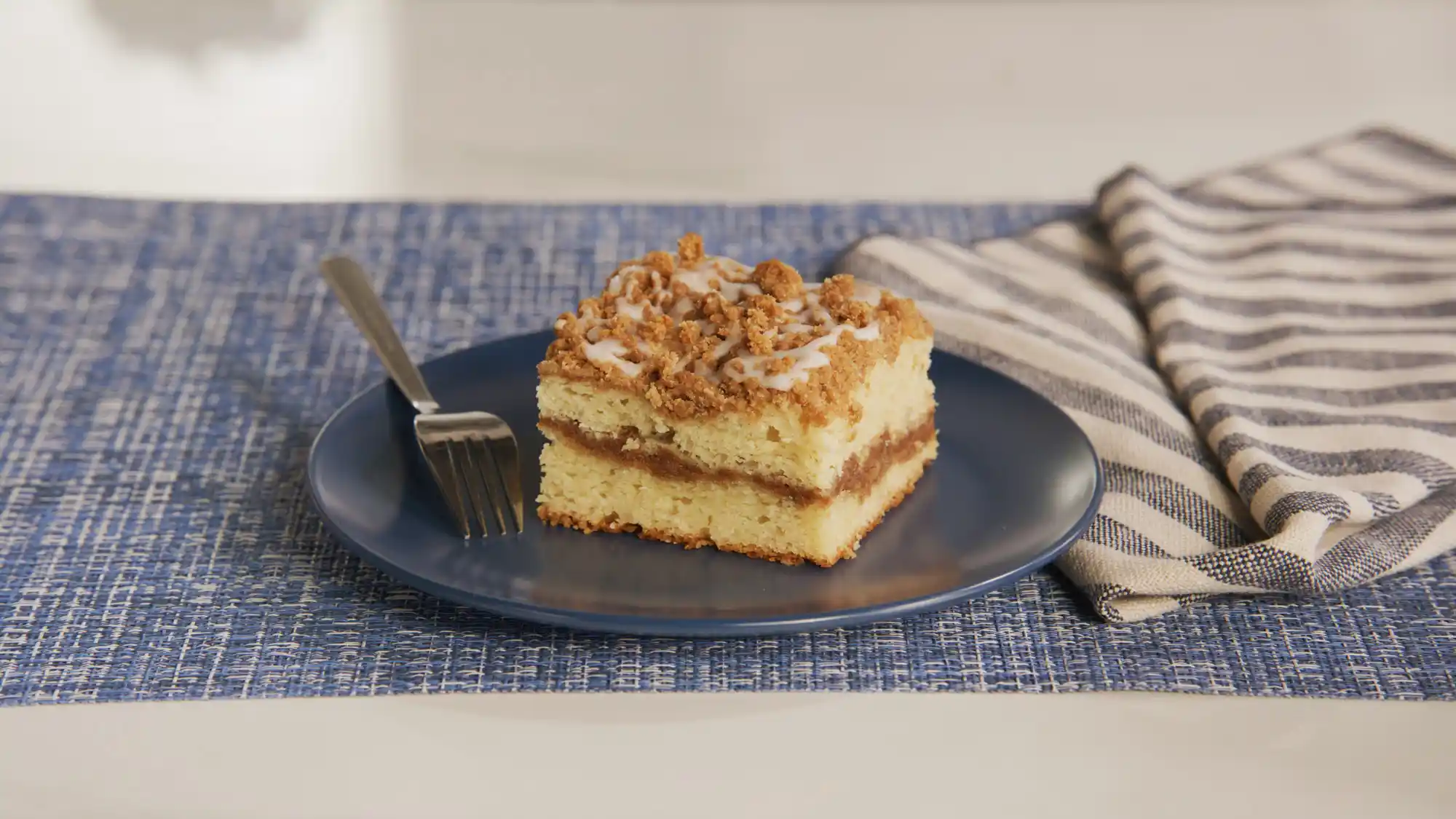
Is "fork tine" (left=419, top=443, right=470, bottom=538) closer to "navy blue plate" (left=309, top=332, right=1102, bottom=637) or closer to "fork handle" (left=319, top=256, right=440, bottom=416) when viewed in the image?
"navy blue plate" (left=309, top=332, right=1102, bottom=637)

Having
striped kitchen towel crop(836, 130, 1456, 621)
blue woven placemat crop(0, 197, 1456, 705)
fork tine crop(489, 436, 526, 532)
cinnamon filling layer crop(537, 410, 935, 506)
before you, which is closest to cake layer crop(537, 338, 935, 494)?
cinnamon filling layer crop(537, 410, 935, 506)

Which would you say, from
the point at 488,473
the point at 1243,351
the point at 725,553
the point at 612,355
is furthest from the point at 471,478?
the point at 1243,351

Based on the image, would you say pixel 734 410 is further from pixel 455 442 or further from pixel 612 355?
pixel 455 442

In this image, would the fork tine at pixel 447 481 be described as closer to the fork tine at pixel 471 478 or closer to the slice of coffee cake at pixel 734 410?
the fork tine at pixel 471 478

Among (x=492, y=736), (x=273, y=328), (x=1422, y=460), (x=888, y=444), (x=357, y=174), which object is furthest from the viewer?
(x=357, y=174)

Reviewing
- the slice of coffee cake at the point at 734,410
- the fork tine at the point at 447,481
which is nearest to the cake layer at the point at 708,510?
the slice of coffee cake at the point at 734,410

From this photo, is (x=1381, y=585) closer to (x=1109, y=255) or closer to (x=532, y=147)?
(x=1109, y=255)

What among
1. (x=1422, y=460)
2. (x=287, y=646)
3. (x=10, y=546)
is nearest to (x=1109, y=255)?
(x=1422, y=460)
